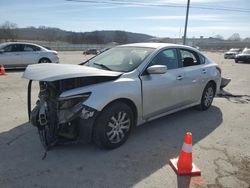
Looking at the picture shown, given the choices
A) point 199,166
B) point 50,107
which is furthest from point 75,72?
point 199,166

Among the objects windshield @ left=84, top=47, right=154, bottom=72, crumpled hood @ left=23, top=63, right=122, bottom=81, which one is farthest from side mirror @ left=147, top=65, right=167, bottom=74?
crumpled hood @ left=23, top=63, right=122, bottom=81

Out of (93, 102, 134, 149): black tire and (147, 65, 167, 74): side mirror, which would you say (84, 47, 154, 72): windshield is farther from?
(93, 102, 134, 149): black tire

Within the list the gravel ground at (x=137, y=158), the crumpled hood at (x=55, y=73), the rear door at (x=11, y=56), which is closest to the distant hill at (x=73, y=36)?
the rear door at (x=11, y=56)

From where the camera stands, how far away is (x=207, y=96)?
6344mm

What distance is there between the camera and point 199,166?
12.0ft

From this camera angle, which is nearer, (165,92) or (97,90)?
(97,90)

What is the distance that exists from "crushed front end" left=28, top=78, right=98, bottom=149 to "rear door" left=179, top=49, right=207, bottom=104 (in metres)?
2.46

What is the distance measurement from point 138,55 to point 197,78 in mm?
1658

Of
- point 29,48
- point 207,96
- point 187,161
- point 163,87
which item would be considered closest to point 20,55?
point 29,48

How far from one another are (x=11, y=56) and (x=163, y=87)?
10.7 meters

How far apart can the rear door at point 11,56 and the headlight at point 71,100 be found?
10.7 metres

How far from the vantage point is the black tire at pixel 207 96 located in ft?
20.4

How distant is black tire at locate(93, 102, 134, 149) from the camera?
377 centimetres

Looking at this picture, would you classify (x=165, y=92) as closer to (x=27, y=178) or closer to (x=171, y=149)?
(x=171, y=149)
